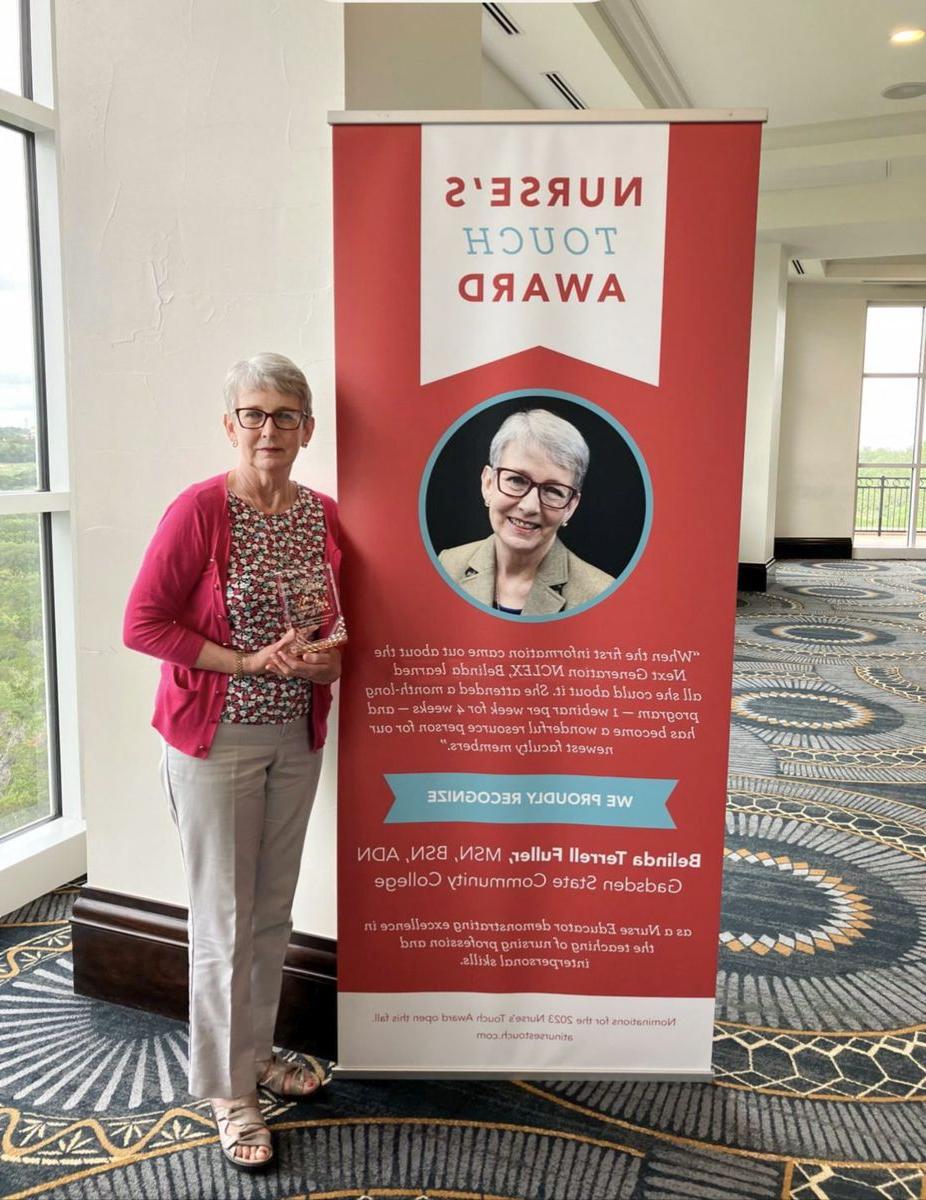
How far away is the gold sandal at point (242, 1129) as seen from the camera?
2.12 m

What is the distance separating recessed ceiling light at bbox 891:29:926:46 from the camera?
19.6 ft

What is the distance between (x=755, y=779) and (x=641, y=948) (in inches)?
99.5

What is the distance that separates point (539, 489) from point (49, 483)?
6.72ft

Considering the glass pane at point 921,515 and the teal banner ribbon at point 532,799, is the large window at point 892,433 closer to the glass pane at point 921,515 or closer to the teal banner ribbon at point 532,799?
the glass pane at point 921,515

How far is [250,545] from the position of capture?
211 cm

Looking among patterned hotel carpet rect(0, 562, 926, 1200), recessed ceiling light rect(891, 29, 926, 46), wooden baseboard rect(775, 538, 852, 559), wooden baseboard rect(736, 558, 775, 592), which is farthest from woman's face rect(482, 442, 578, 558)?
wooden baseboard rect(775, 538, 852, 559)

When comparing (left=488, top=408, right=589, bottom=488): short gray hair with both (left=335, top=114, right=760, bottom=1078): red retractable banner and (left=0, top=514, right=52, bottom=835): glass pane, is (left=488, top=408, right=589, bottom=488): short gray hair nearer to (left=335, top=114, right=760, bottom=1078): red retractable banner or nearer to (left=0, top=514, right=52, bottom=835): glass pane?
(left=335, top=114, right=760, bottom=1078): red retractable banner

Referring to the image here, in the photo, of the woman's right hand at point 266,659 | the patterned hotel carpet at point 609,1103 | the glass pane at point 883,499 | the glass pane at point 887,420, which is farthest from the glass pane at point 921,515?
the woman's right hand at point 266,659

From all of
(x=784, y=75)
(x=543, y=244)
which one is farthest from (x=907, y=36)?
(x=543, y=244)

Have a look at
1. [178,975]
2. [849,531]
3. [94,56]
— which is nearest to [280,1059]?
[178,975]

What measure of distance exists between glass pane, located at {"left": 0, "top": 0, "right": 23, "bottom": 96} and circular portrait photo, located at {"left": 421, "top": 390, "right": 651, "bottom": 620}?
2.15m

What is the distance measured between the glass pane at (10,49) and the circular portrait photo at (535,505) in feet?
7.06

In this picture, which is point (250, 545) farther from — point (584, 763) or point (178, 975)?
point (178, 975)

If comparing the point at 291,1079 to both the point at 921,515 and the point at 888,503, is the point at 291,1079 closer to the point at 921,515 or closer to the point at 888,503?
the point at 888,503
